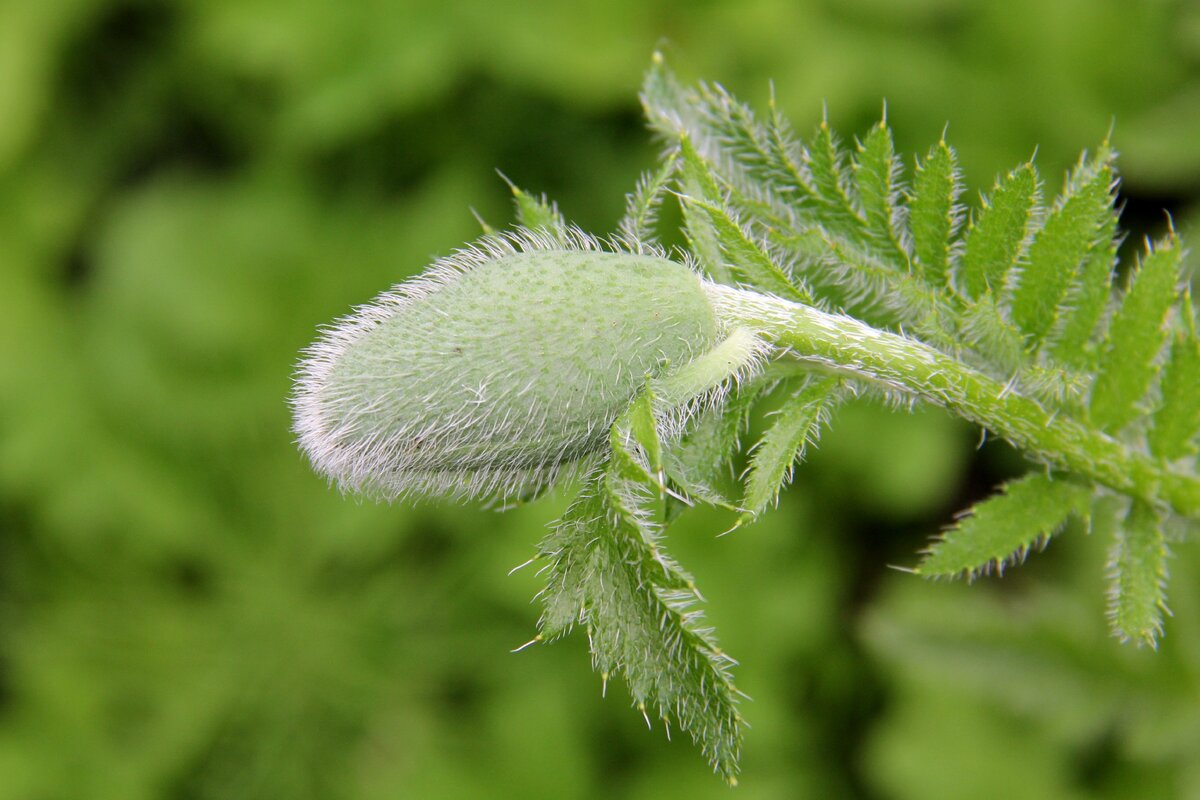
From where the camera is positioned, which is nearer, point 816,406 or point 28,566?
point 816,406

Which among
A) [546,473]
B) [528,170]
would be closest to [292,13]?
[528,170]

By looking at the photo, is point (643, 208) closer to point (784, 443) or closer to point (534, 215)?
point (534, 215)

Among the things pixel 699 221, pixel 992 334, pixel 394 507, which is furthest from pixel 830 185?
pixel 394 507

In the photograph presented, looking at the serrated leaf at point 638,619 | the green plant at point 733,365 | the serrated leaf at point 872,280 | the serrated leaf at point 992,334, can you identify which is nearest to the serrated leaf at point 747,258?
the green plant at point 733,365

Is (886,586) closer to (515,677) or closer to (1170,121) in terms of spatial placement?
(515,677)

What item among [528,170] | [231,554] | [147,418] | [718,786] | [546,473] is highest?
[546,473]

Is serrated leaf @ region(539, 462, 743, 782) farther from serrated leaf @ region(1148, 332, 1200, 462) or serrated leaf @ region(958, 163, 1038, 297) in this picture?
serrated leaf @ region(1148, 332, 1200, 462)

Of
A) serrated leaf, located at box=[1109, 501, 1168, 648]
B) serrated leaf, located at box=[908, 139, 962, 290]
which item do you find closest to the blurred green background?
serrated leaf, located at box=[1109, 501, 1168, 648]
